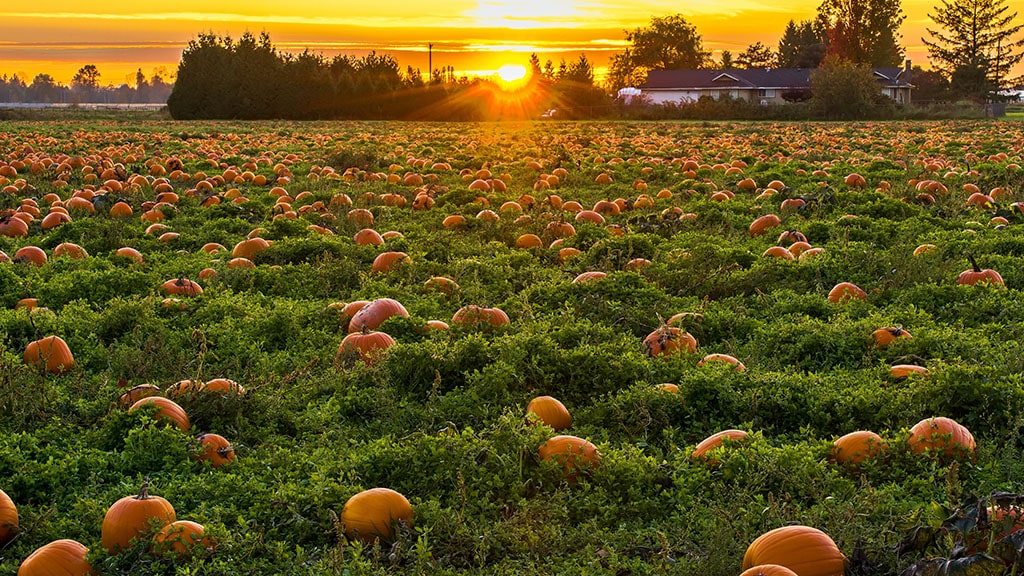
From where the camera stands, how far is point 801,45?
4432 inches

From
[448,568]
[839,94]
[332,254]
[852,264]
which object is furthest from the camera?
[839,94]

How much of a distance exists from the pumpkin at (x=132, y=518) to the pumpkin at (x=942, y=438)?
3.01 metres

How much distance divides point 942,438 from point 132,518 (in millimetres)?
3228

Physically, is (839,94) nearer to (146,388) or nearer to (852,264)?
(852,264)

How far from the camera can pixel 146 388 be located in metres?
4.63

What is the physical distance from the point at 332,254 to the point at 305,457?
4124 mm

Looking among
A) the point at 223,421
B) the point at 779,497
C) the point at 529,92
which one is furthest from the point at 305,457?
the point at 529,92

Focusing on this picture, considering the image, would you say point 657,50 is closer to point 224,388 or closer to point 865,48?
point 865,48

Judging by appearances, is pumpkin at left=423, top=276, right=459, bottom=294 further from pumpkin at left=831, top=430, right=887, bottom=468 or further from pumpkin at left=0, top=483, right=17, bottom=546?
pumpkin at left=0, top=483, right=17, bottom=546

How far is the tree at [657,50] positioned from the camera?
11506 centimetres

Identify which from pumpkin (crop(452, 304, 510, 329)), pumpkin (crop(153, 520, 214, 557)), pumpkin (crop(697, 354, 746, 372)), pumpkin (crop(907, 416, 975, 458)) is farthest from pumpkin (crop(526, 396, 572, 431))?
pumpkin (crop(153, 520, 214, 557))

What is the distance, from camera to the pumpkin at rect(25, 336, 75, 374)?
5230mm

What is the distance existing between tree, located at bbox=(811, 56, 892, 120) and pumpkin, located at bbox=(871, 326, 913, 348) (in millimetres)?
43437

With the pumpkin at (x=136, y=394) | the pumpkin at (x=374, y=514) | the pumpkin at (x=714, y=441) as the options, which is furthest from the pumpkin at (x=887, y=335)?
the pumpkin at (x=136, y=394)
